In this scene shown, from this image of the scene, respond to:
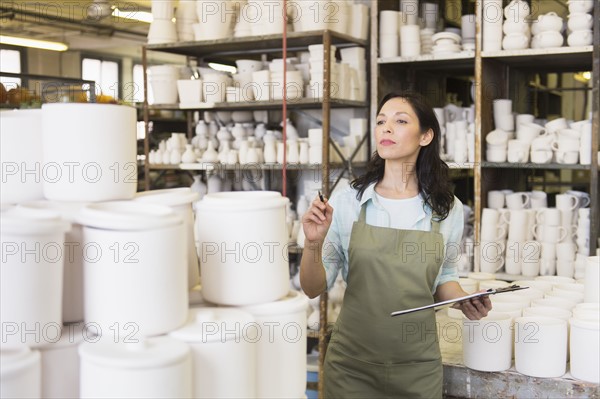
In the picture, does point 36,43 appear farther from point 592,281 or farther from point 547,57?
point 592,281

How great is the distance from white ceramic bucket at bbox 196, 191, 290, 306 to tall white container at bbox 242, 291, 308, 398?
0.14ft

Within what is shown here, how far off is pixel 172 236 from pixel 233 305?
0.28 m

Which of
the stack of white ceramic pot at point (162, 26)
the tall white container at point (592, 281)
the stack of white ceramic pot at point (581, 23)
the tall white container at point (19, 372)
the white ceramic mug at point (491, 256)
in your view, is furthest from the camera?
the stack of white ceramic pot at point (162, 26)

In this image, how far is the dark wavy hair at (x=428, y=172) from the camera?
225 cm

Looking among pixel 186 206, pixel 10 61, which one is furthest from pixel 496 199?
pixel 10 61

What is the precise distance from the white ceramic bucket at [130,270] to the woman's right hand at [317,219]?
648 mm

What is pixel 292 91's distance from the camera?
3990 mm

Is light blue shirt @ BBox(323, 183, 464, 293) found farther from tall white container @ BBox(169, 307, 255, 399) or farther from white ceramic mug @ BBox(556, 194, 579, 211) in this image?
white ceramic mug @ BBox(556, 194, 579, 211)

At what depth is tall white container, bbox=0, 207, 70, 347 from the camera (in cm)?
121

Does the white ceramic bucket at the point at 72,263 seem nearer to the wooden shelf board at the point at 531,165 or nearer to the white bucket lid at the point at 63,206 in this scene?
the white bucket lid at the point at 63,206

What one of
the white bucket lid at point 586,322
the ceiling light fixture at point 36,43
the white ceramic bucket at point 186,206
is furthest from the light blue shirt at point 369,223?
the ceiling light fixture at point 36,43

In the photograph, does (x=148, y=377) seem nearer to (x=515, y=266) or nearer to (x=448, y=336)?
(x=448, y=336)

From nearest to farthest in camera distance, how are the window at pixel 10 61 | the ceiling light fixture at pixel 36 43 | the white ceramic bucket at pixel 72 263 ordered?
the white ceramic bucket at pixel 72 263
the ceiling light fixture at pixel 36 43
the window at pixel 10 61

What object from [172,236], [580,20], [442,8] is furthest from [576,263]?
[172,236]
